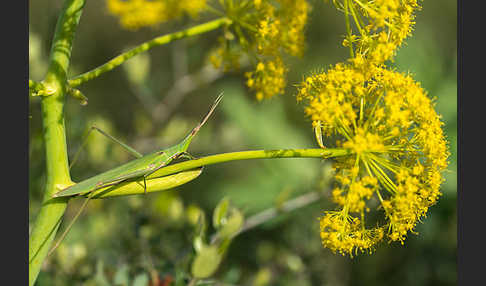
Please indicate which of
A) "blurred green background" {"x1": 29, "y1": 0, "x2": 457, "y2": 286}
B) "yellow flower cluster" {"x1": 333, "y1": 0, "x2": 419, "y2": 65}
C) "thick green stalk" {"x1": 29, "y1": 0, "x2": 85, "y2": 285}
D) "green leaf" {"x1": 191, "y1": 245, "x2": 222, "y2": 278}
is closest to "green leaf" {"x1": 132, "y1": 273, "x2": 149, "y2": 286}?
"blurred green background" {"x1": 29, "y1": 0, "x2": 457, "y2": 286}

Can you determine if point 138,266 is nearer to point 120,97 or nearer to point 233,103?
point 233,103

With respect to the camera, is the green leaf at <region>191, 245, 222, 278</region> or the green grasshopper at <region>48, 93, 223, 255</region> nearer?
the green grasshopper at <region>48, 93, 223, 255</region>

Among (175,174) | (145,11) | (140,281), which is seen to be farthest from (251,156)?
(145,11)

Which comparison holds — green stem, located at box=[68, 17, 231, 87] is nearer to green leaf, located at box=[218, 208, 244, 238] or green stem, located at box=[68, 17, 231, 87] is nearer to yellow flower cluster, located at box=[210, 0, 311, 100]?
yellow flower cluster, located at box=[210, 0, 311, 100]

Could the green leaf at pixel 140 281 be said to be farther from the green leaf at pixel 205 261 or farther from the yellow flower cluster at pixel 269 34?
the yellow flower cluster at pixel 269 34

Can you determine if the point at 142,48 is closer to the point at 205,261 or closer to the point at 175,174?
the point at 175,174

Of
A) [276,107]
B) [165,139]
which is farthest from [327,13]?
[165,139]
